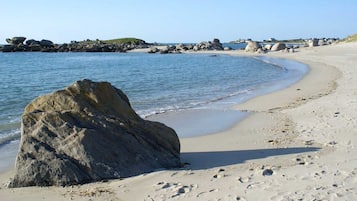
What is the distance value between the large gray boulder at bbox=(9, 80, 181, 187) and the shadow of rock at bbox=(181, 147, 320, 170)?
1.73ft

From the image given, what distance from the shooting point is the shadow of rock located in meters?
8.89

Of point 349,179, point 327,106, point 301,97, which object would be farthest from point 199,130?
point 301,97

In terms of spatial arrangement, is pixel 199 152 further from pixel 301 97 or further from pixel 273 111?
pixel 301 97

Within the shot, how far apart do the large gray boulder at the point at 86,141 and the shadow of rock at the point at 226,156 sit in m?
0.53

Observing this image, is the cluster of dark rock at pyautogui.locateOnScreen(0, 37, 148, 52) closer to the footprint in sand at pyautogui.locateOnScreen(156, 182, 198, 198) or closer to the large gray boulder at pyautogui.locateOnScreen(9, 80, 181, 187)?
the large gray boulder at pyautogui.locateOnScreen(9, 80, 181, 187)

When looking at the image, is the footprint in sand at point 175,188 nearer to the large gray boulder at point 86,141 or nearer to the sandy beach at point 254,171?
the sandy beach at point 254,171

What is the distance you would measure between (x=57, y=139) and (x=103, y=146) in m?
0.88

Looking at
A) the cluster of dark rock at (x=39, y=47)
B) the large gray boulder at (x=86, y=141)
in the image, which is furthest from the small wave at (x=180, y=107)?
the cluster of dark rock at (x=39, y=47)

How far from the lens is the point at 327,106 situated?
16.0 meters

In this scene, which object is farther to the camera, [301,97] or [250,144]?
[301,97]

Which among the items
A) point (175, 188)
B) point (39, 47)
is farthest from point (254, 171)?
point (39, 47)

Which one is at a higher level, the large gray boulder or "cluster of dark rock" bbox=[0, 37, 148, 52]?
the large gray boulder

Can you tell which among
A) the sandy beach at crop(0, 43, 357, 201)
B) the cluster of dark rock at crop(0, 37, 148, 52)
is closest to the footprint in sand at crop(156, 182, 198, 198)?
the sandy beach at crop(0, 43, 357, 201)

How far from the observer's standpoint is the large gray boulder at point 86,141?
7938 mm
